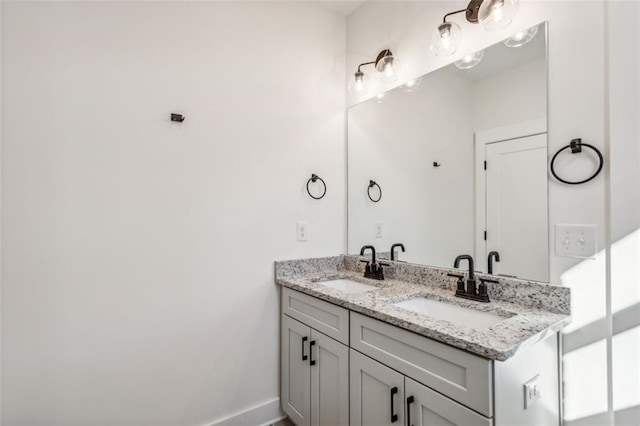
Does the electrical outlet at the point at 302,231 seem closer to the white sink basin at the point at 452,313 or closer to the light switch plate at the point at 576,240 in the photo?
the white sink basin at the point at 452,313

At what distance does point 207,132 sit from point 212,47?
477 millimetres

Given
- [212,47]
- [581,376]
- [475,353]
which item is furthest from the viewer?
[212,47]

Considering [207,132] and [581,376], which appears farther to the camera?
[207,132]

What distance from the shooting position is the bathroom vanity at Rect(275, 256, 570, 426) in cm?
97

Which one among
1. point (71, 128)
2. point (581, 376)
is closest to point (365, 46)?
point (71, 128)

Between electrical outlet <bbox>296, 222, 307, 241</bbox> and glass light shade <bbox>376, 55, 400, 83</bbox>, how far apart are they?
1067 mm

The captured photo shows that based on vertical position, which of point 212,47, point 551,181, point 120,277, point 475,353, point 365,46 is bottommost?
point 475,353

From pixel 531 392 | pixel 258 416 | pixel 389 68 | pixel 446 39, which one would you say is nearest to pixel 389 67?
pixel 389 68

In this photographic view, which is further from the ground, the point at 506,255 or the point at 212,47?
the point at 212,47

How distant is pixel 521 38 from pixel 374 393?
5.34ft

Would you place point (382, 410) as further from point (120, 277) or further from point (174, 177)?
point (174, 177)

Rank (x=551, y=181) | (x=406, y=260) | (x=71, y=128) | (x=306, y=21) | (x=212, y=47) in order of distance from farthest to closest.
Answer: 1. (x=306, y=21)
2. (x=406, y=260)
3. (x=212, y=47)
4. (x=71, y=128)
5. (x=551, y=181)

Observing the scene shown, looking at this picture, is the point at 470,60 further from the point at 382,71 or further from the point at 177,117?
the point at 177,117

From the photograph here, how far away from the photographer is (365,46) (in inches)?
84.1
